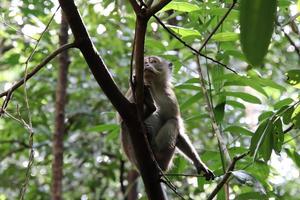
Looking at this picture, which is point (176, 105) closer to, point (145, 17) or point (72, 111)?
point (72, 111)

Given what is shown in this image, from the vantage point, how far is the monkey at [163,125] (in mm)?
3631

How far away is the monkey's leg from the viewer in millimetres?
3748

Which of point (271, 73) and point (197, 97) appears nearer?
point (197, 97)

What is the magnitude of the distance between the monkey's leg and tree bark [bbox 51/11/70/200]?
2.75ft

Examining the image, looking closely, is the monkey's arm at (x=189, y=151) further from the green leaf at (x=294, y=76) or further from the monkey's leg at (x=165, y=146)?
the green leaf at (x=294, y=76)

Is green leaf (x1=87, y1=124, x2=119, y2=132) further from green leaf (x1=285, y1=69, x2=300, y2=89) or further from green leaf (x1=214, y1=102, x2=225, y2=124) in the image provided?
green leaf (x1=285, y1=69, x2=300, y2=89)

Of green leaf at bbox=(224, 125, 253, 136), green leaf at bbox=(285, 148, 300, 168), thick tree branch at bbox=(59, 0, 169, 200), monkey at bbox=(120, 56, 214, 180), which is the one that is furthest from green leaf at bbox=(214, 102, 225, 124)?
thick tree branch at bbox=(59, 0, 169, 200)

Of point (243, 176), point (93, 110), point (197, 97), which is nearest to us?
point (243, 176)

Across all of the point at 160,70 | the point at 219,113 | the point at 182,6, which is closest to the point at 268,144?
the point at 182,6

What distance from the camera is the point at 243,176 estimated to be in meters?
1.79

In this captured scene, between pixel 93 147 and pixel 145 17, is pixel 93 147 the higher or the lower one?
the higher one

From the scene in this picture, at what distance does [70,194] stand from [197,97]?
3.69 meters

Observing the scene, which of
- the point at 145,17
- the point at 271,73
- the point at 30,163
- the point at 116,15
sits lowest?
the point at 30,163

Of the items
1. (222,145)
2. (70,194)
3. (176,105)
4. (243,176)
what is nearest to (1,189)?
(70,194)
